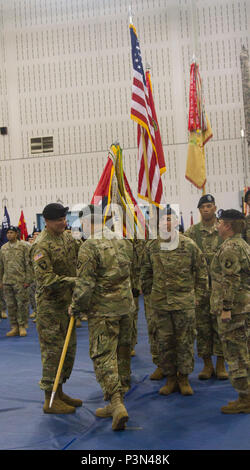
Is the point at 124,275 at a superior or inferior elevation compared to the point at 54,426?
superior

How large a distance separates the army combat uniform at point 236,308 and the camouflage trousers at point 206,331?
3.74ft

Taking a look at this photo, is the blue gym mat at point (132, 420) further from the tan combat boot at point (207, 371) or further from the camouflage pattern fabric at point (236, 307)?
the camouflage pattern fabric at point (236, 307)

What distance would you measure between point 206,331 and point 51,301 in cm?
190

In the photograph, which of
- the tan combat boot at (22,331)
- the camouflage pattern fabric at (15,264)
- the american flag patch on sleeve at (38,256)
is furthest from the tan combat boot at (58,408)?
the camouflage pattern fabric at (15,264)

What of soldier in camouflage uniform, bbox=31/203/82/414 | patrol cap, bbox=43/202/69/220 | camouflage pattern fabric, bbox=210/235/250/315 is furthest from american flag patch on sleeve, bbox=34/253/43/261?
camouflage pattern fabric, bbox=210/235/250/315

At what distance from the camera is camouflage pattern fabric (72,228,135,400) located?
4023 millimetres

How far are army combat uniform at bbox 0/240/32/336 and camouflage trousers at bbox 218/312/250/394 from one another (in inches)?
206

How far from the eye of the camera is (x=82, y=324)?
971 cm

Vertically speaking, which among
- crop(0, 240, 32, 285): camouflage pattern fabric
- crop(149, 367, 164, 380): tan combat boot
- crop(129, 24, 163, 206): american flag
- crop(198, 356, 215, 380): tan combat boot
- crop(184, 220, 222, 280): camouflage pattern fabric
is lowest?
crop(149, 367, 164, 380): tan combat boot

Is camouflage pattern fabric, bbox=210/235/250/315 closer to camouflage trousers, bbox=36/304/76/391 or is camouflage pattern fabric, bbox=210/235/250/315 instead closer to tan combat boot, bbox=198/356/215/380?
tan combat boot, bbox=198/356/215/380

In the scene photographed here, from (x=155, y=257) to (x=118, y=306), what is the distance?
0.99 metres

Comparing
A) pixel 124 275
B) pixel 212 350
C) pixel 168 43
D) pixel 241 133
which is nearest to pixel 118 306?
pixel 124 275

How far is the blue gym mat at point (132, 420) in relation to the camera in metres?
3.61

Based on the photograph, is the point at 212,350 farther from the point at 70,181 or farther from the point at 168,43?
the point at 168,43
